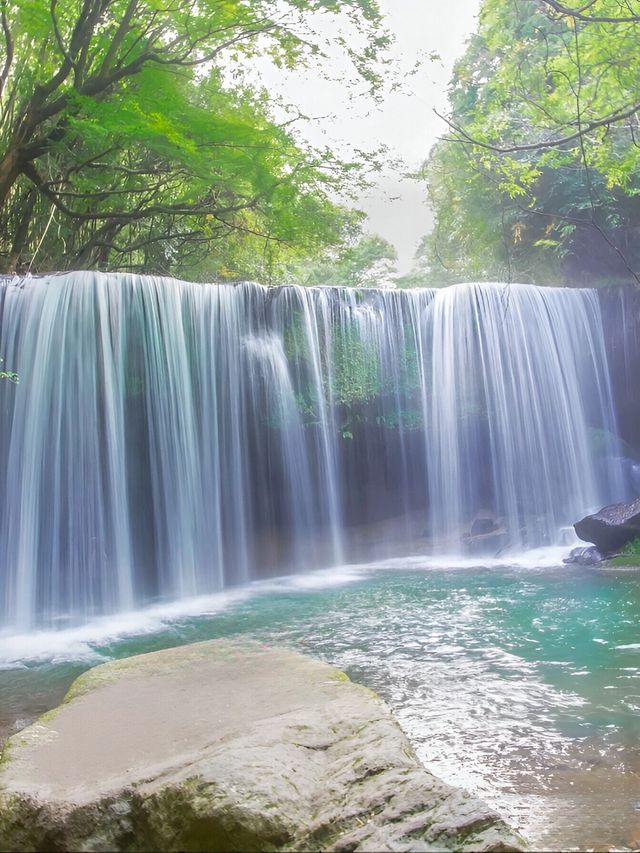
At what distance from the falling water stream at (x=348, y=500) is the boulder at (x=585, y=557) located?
50 centimetres

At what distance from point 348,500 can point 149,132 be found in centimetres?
704

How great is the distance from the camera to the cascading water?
9648mm

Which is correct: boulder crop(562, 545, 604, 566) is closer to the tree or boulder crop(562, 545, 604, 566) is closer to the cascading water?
the cascading water

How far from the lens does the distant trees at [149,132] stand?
33.4 feet

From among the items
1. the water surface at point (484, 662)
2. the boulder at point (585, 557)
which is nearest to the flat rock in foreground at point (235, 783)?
the water surface at point (484, 662)

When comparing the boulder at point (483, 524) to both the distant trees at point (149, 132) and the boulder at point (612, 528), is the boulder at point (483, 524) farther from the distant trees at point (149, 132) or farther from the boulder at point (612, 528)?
the distant trees at point (149, 132)

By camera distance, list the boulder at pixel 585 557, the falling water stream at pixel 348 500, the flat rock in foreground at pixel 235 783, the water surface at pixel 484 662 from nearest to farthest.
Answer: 1. the flat rock in foreground at pixel 235 783
2. the water surface at pixel 484 662
3. the falling water stream at pixel 348 500
4. the boulder at pixel 585 557

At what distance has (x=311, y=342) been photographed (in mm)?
12898

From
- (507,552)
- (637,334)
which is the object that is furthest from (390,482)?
(637,334)

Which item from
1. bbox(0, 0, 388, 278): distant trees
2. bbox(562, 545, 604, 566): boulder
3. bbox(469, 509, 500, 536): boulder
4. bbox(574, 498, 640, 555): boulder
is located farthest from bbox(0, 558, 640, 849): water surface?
bbox(0, 0, 388, 278): distant trees

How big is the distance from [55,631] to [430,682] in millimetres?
5021

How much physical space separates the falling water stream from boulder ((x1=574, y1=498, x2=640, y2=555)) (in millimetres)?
892

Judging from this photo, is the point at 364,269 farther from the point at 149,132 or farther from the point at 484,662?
the point at 484,662

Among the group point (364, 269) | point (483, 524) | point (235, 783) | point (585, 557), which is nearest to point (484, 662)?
point (235, 783)
